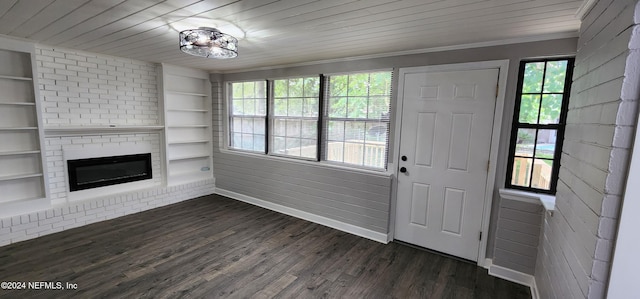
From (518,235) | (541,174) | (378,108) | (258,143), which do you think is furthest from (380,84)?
(258,143)

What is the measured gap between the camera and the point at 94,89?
12.5 ft

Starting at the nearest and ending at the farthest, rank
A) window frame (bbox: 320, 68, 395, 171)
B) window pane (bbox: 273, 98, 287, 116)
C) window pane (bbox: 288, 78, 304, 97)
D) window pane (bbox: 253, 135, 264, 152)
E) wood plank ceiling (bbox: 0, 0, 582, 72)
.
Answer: wood plank ceiling (bbox: 0, 0, 582, 72), window frame (bbox: 320, 68, 395, 171), window pane (bbox: 288, 78, 304, 97), window pane (bbox: 273, 98, 287, 116), window pane (bbox: 253, 135, 264, 152)

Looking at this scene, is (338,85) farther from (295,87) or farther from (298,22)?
(298,22)

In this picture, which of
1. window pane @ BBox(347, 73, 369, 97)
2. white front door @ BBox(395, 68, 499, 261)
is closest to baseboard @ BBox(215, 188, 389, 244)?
white front door @ BBox(395, 68, 499, 261)

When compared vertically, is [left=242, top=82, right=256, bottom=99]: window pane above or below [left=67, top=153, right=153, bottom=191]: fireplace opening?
above

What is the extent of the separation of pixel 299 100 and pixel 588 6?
3.10 m

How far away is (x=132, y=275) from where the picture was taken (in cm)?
258

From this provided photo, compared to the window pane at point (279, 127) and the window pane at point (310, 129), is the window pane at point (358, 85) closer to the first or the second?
the window pane at point (310, 129)

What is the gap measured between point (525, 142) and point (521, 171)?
11.0 inches

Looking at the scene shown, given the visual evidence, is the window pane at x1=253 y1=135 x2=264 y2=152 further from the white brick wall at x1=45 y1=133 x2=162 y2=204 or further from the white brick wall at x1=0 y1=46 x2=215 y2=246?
the white brick wall at x1=45 y1=133 x2=162 y2=204

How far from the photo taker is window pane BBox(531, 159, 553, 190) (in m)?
2.51

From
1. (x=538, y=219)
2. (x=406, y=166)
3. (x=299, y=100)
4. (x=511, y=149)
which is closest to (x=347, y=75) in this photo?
(x=299, y=100)

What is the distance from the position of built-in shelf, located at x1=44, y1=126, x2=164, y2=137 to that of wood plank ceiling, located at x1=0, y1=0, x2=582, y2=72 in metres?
→ 1.04

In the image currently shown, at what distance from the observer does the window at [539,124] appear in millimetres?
2422
